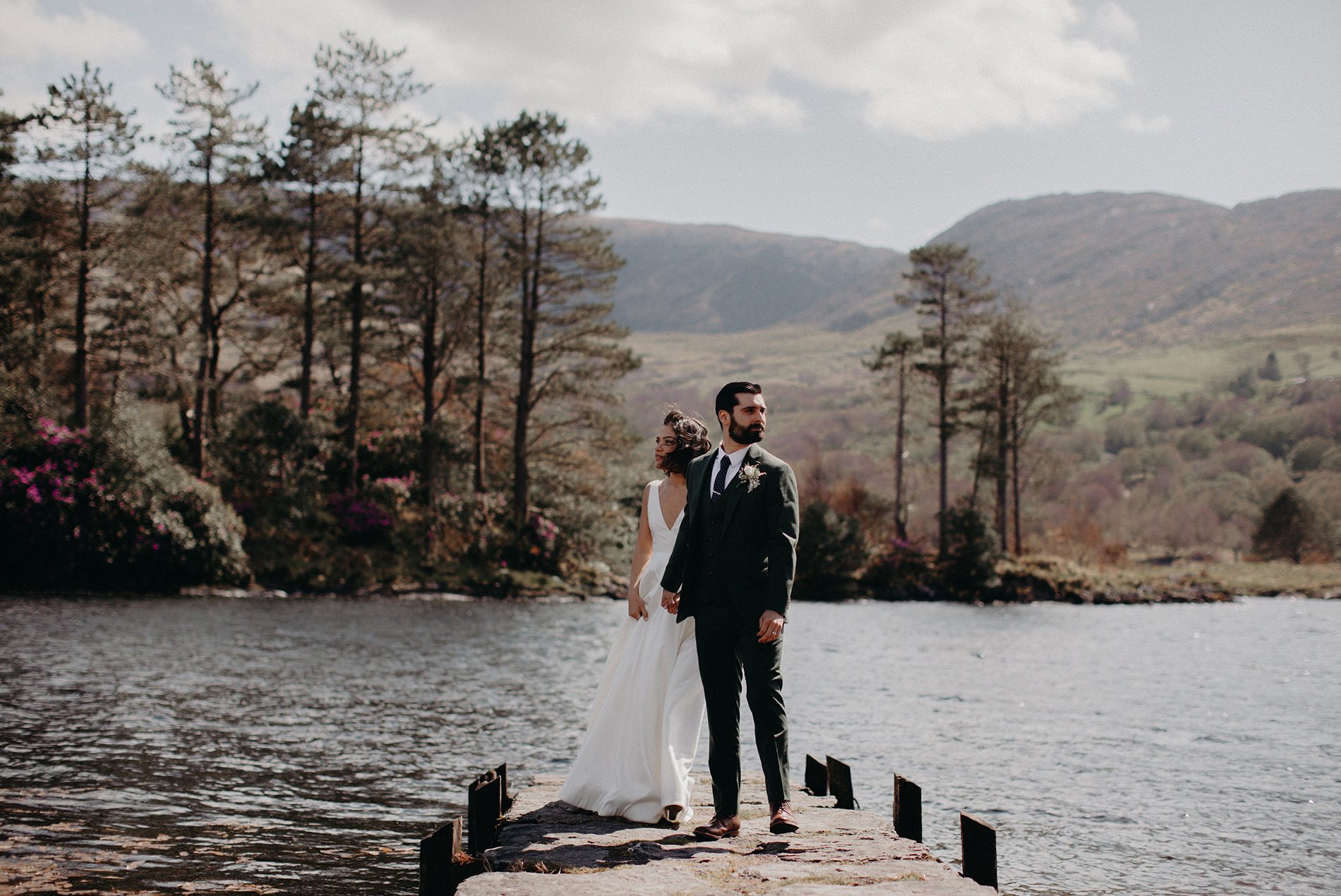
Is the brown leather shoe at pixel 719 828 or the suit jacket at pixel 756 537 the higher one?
the suit jacket at pixel 756 537

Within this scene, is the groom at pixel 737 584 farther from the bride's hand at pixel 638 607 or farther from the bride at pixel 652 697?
the bride's hand at pixel 638 607

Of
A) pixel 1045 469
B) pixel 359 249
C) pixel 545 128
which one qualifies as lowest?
pixel 1045 469

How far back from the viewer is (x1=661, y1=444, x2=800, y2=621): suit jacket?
570 centimetres

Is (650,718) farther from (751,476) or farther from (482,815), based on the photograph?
(751,476)

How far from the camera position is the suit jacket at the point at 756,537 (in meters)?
5.70

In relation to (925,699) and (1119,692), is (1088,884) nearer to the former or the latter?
(925,699)

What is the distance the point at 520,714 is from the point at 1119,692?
12452 mm

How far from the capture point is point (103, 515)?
29922 mm

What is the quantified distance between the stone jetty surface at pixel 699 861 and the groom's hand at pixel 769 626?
4.05ft

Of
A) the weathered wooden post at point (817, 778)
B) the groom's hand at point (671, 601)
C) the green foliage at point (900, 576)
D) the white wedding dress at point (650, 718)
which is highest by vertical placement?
the groom's hand at point (671, 601)

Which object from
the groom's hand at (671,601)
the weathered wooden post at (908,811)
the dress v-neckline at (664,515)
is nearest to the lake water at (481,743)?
the weathered wooden post at (908,811)

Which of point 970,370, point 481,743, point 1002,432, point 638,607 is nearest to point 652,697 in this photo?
point 638,607

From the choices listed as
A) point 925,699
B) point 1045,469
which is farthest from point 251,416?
point 1045,469

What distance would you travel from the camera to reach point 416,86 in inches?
1512
